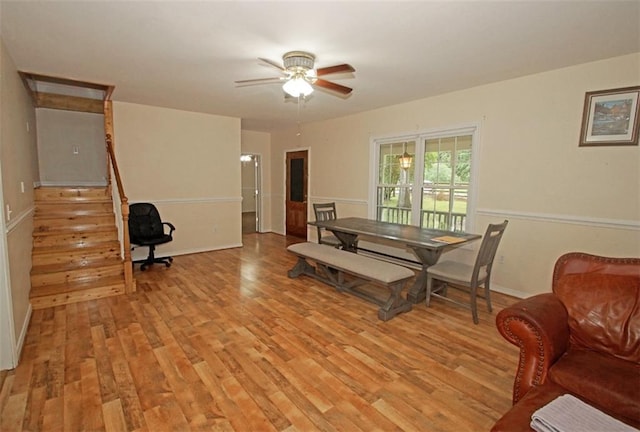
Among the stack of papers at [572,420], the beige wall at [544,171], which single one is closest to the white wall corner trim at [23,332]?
the stack of papers at [572,420]

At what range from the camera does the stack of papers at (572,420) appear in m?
1.14

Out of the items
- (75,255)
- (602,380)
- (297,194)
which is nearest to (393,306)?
(602,380)

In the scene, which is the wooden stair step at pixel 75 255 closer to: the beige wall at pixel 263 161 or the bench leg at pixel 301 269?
the bench leg at pixel 301 269

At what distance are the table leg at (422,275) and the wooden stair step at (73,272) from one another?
11.6 ft

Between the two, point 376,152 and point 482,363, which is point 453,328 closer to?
point 482,363

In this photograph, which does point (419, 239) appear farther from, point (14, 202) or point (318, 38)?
point (14, 202)

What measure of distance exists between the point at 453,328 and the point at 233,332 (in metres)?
2.02

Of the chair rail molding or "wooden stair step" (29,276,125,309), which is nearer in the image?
"wooden stair step" (29,276,125,309)

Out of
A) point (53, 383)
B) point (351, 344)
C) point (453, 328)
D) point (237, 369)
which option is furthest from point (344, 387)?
point (53, 383)

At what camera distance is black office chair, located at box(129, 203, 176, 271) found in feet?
15.1

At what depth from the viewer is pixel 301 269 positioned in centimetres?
435

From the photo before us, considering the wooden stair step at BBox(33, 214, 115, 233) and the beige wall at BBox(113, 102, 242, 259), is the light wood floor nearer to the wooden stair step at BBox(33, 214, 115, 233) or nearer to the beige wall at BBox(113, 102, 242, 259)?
the wooden stair step at BBox(33, 214, 115, 233)

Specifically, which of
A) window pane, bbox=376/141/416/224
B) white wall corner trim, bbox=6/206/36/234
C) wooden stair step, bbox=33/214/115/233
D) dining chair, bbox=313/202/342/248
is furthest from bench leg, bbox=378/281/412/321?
wooden stair step, bbox=33/214/115/233

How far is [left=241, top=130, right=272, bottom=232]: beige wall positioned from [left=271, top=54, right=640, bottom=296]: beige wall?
13.2 feet
